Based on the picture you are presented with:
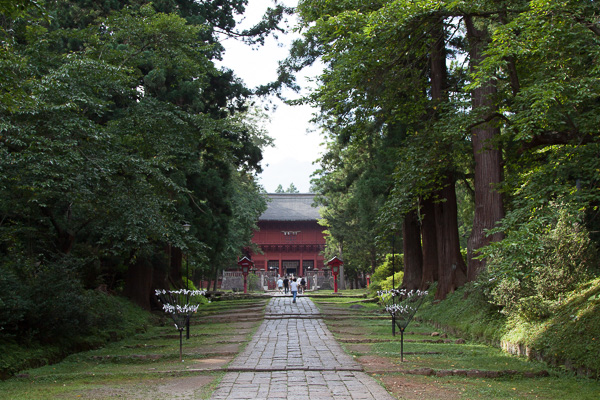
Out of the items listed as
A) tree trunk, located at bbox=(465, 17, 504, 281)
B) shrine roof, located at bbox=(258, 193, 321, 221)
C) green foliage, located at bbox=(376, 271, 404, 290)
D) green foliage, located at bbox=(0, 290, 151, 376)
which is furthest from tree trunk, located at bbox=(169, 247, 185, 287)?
shrine roof, located at bbox=(258, 193, 321, 221)

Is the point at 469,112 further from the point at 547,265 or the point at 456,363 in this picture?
the point at 456,363

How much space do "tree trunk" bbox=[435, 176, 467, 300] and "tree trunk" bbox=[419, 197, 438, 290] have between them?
1769 millimetres

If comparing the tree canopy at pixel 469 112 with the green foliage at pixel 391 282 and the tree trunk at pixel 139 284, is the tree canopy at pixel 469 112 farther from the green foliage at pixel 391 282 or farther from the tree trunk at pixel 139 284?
the tree trunk at pixel 139 284

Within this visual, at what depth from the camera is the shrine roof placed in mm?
46809

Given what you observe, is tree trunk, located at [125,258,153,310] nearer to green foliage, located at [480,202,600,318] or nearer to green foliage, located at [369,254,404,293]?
green foliage, located at [480,202,600,318]

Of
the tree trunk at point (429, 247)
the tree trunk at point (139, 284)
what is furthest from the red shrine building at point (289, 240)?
the tree trunk at point (139, 284)

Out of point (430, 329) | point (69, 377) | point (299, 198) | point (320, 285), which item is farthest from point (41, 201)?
point (299, 198)

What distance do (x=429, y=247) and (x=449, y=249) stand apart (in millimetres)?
2710

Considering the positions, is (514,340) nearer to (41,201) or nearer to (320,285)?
(41,201)

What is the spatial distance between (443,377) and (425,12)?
668cm

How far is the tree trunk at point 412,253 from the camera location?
66.7 ft

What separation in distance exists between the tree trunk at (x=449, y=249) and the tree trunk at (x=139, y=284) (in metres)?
9.27

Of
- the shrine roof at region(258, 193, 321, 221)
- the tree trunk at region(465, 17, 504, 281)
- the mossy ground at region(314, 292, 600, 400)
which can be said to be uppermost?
the shrine roof at region(258, 193, 321, 221)

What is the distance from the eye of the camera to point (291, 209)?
49250 millimetres
